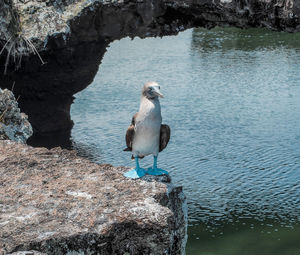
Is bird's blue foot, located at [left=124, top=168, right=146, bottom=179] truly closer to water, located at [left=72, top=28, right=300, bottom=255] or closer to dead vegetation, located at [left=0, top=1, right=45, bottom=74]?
water, located at [left=72, top=28, right=300, bottom=255]

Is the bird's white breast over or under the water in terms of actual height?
over

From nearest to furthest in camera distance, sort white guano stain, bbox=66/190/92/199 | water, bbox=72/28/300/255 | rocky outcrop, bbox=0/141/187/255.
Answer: rocky outcrop, bbox=0/141/187/255 < white guano stain, bbox=66/190/92/199 < water, bbox=72/28/300/255

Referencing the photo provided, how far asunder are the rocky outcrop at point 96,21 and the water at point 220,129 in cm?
188

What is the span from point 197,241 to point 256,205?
1188 mm

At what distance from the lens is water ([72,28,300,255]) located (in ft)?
21.3

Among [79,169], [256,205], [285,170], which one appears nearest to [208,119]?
[285,170]

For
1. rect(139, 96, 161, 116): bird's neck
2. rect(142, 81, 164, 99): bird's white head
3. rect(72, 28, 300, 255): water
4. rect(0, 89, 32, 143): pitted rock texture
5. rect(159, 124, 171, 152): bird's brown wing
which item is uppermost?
rect(142, 81, 164, 99): bird's white head

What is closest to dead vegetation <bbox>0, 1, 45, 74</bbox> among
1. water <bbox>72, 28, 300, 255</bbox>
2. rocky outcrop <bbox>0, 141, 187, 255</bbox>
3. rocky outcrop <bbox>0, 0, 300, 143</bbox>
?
rocky outcrop <bbox>0, 0, 300, 143</bbox>

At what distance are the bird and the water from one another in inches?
95.4

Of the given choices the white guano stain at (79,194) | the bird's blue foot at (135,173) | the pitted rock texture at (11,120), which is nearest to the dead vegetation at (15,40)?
the pitted rock texture at (11,120)

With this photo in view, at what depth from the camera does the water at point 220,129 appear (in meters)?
6.50

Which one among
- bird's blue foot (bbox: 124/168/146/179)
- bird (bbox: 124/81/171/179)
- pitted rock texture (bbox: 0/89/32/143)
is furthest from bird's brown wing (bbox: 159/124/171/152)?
pitted rock texture (bbox: 0/89/32/143)

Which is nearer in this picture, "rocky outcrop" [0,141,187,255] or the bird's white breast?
"rocky outcrop" [0,141,187,255]

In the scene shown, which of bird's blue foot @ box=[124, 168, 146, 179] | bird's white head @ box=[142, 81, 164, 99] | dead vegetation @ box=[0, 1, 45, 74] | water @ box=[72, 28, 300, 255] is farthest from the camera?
dead vegetation @ box=[0, 1, 45, 74]
